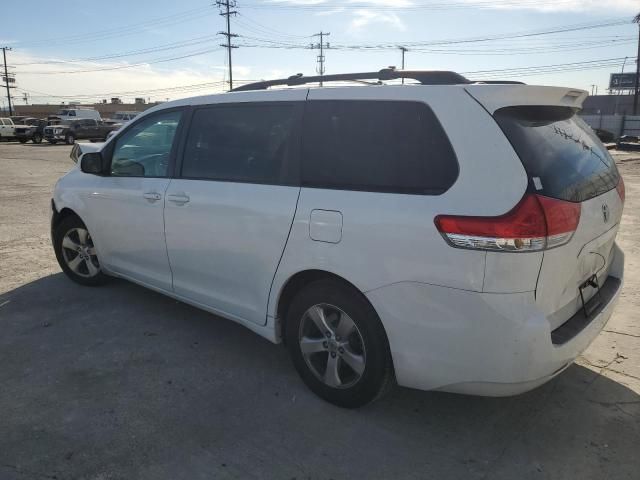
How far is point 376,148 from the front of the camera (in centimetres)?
274

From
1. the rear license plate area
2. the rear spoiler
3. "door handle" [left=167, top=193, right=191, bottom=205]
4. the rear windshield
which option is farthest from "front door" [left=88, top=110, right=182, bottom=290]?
the rear license plate area

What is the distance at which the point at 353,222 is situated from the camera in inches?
106

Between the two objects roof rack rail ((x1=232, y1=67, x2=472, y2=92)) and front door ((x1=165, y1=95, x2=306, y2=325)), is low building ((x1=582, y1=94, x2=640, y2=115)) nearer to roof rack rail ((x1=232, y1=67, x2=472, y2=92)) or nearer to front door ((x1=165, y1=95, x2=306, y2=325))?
roof rack rail ((x1=232, y1=67, x2=472, y2=92))

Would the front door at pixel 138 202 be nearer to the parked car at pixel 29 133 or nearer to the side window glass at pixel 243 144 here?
the side window glass at pixel 243 144

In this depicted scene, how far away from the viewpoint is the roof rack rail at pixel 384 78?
2796 mm

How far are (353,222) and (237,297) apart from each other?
3.78 feet

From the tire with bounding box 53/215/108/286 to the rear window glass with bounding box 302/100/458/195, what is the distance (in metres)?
2.84

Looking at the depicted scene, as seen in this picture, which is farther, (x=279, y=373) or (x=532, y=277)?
(x=279, y=373)

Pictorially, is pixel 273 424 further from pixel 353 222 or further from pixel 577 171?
pixel 577 171

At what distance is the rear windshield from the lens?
2.40m

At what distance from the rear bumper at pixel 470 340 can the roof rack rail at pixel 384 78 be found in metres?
1.13

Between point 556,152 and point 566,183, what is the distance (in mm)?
187

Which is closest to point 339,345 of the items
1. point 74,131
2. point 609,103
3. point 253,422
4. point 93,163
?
point 253,422

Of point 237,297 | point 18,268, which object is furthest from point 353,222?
point 18,268
